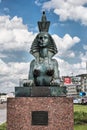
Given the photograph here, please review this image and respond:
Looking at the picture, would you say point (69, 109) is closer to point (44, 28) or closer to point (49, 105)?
point (49, 105)

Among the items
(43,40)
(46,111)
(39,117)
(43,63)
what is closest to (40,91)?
(46,111)

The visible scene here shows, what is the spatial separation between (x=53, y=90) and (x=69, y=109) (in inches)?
30.6

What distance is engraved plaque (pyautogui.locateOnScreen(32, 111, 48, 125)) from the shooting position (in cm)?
1233

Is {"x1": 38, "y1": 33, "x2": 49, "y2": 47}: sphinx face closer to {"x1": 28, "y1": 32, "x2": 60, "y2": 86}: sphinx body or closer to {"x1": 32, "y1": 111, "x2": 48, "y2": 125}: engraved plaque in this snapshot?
{"x1": 28, "y1": 32, "x2": 60, "y2": 86}: sphinx body

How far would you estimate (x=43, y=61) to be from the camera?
44.1 ft

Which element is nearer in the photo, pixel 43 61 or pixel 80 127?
pixel 43 61

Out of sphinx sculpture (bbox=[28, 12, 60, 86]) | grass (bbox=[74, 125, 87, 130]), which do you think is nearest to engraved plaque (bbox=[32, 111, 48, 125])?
sphinx sculpture (bbox=[28, 12, 60, 86])

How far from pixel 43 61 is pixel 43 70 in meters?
0.38

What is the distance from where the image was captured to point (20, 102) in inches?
491

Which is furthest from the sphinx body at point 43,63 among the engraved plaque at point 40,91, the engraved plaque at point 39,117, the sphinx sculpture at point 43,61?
the engraved plaque at point 39,117

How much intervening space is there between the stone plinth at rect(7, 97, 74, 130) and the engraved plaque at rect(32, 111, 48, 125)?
0.06m

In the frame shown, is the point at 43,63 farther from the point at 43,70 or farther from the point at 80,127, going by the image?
the point at 80,127

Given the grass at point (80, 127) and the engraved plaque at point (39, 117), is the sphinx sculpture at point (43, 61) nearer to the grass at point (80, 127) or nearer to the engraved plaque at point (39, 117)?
the engraved plaque at point (39, 117)

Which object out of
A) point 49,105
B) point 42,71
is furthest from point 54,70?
point 49,105
